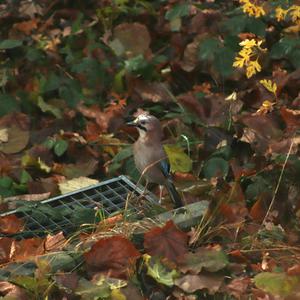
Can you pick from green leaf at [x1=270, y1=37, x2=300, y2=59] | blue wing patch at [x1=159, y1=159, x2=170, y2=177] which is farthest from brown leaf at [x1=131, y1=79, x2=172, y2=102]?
blue wing patch at [x1=159, y1=159, x2=170, y2=177]

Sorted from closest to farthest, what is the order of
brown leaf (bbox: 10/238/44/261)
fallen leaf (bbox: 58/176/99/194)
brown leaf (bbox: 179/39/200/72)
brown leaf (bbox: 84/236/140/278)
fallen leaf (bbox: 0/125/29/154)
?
1. brown leaf (bbox: 84/236/140/278)
2. brown leaf (bbox: 10/238/44/261)
3. fallen leaf (bbox: 58/176/99/194)
4. fallen leaf (bbox: 0/125/29/154)
5. brown leaf (bbox: 179/39/200/72)

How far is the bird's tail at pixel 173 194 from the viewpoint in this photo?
4.07 meters

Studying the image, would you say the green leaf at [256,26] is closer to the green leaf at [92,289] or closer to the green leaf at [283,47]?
the green leaf at [283,47]

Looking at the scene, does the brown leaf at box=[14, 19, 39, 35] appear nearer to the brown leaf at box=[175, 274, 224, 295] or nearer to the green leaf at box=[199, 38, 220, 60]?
the green leaf at box=[199, 38, 220, 60]

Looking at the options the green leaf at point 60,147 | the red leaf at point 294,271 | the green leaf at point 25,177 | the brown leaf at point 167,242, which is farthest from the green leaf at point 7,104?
the red leaf at point 294,271

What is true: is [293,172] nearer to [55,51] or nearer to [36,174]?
[36,174]

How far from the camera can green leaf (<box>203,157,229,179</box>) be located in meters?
4.28

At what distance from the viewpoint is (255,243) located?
3473 millimetres

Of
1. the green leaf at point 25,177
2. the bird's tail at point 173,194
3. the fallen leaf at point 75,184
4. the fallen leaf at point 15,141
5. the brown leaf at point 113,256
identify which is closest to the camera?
the brown leaf at point 113,256

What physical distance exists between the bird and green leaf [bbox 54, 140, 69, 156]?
1.58 ft

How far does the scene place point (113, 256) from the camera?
10.6ft

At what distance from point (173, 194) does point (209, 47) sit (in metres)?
1.34

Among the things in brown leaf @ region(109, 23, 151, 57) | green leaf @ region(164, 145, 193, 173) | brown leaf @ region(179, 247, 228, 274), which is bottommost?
brown leaf @ region(109, 23, 151, 57)

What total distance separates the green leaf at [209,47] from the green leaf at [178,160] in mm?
995
